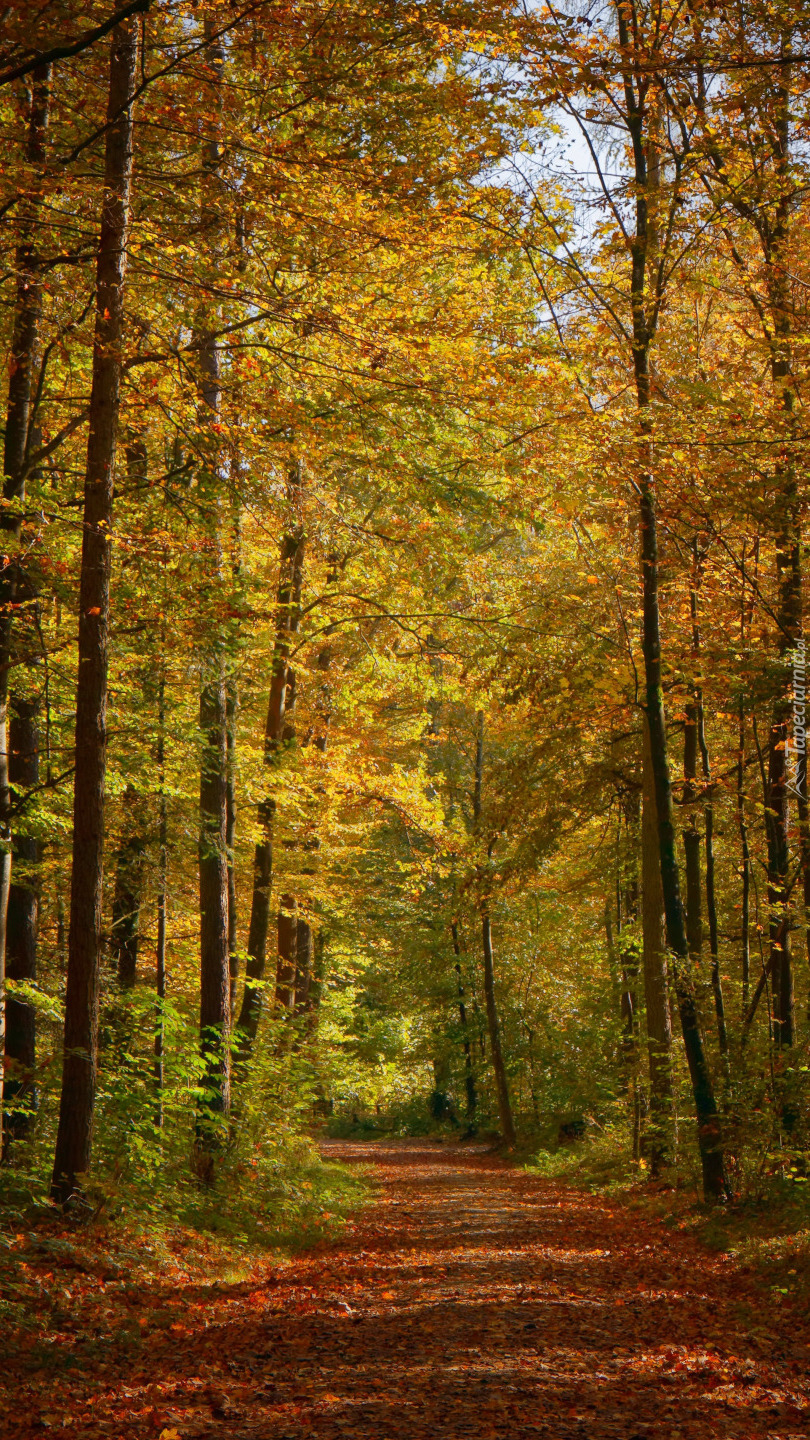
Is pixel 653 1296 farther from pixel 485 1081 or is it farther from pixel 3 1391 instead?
pixel 485 1081

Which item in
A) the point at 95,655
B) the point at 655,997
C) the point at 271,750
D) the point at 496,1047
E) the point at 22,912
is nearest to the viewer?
the point at 95,655

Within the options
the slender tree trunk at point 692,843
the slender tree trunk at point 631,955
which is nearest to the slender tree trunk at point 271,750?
the slender tree trunk at point 631,955

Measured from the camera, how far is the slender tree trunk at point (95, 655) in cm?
776

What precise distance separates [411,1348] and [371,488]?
11542mm

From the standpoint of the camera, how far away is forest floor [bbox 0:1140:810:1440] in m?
4.60

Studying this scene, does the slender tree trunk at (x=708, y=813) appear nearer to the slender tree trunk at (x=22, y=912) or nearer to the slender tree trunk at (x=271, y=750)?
the slender tree trunk at (x=271, y=750)

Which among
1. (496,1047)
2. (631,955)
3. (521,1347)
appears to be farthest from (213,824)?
(496,1047)

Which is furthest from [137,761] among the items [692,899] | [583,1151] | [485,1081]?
[485,1081]

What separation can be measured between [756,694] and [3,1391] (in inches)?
336

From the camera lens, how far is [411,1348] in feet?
19.0

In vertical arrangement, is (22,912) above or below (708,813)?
below

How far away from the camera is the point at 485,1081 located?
95.3 feet

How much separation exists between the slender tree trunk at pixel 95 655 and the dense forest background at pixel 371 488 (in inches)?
1.6

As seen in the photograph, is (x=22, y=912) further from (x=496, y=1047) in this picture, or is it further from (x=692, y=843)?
(x=496, y=1047)
